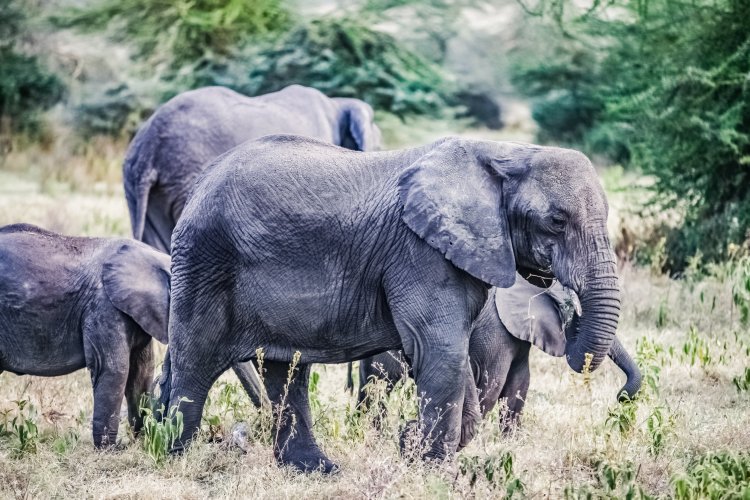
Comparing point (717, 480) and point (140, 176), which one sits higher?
point (717, 480)

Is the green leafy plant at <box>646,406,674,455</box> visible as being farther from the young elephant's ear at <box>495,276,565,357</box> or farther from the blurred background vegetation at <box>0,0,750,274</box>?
the blurred background vegetation at <box>0,0,750,274</box>

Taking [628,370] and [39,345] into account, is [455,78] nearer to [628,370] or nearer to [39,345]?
[628,370]

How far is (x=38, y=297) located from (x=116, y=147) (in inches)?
492

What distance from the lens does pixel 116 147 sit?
60.0 ft

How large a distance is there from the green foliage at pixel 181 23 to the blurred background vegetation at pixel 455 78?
34mm

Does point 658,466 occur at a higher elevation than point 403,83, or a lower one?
higher

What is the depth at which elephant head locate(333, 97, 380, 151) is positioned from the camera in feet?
31.4

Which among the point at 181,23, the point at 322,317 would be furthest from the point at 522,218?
the point at 181,23

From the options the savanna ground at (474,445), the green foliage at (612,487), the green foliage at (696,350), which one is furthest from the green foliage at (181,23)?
the green foliage at (612,487)

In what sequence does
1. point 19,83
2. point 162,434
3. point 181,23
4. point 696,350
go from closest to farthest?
point 162,434 → point 696,350 → point 181,23 → point 19,83

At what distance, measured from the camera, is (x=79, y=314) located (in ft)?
20.4

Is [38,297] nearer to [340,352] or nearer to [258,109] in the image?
[340,352]

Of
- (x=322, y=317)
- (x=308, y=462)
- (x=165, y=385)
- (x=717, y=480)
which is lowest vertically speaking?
(x=308, y=462)

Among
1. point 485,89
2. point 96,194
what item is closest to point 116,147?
point 96,194
